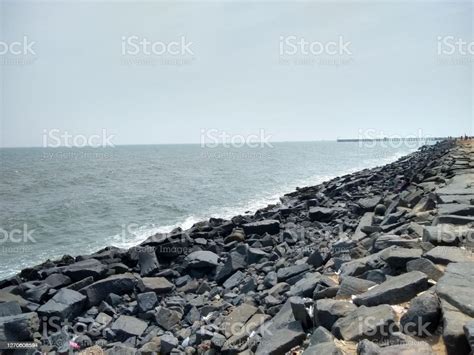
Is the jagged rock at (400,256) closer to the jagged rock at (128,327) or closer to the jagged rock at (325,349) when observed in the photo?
the jagged rock at (325,349)

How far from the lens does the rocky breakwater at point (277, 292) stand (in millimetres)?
3645

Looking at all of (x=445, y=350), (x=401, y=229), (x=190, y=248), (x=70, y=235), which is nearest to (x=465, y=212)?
(x=401, y=229)

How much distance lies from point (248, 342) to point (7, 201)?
2865 cm

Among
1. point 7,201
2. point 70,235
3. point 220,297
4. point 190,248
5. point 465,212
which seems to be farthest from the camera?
point 7,201

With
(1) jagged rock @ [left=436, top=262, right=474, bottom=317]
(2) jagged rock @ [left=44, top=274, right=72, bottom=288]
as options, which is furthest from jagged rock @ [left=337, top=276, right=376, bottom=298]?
(2) jagged rock @ [left=44, top=274, right=72, bottom=288]

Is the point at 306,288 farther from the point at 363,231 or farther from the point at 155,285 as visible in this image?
the point at 155,285

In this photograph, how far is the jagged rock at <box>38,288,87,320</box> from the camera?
25.1ft

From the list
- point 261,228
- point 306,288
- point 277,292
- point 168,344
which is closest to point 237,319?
point 277,292

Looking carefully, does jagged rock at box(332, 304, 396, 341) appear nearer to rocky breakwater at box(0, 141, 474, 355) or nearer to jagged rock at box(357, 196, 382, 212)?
rocky breakwater at box(0, 141, 474, 355)

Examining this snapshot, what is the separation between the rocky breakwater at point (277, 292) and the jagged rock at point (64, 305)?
3cm

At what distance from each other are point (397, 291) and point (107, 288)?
6.74 m

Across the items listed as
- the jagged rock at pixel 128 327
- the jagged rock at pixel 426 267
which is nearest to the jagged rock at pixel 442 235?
the jagged rock at pixel 426 267

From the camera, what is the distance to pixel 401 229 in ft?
23.0

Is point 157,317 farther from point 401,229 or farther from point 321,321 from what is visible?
point 401,229
